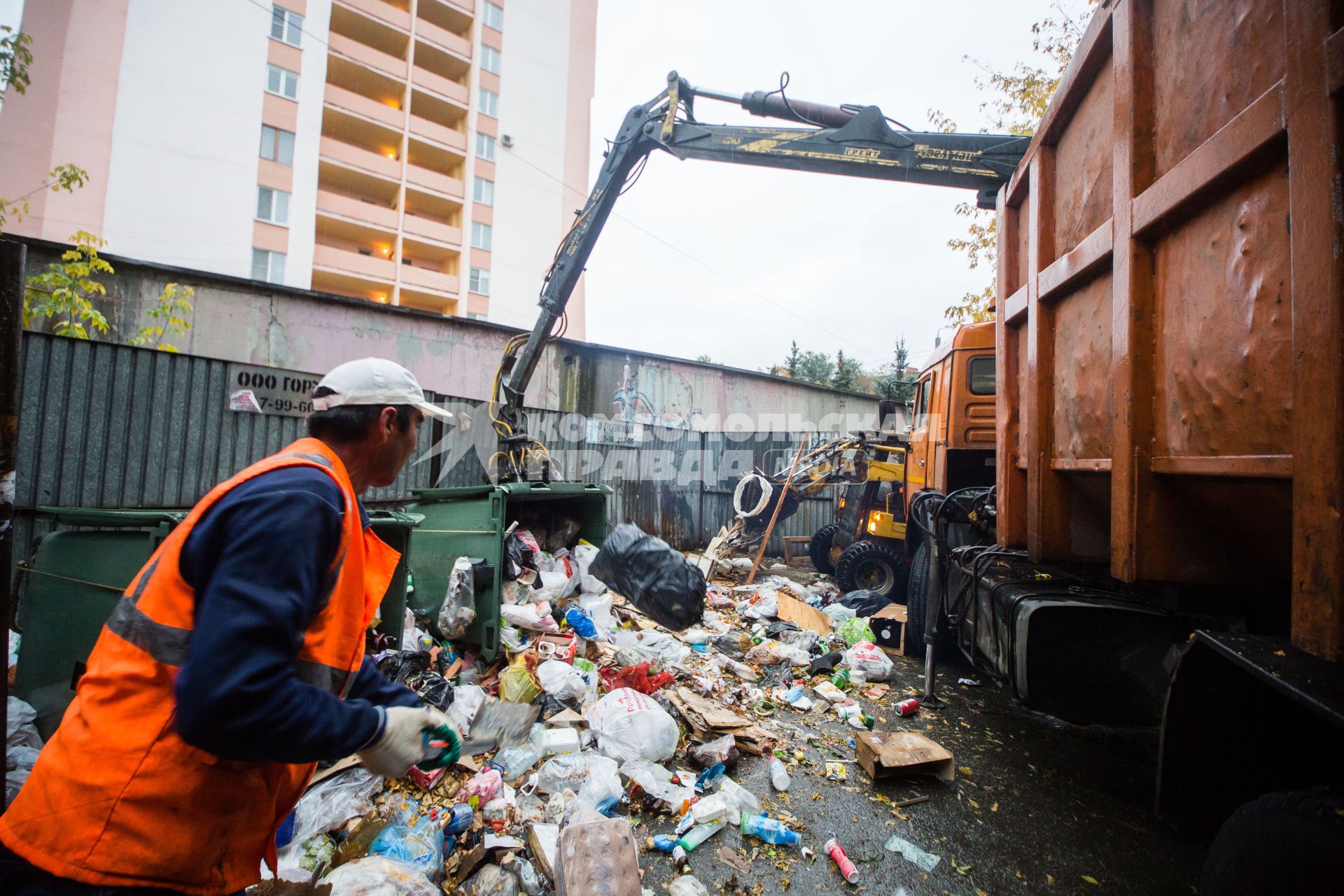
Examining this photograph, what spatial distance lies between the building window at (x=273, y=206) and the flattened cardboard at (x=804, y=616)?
21.6 meters

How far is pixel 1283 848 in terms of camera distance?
3.83 feet

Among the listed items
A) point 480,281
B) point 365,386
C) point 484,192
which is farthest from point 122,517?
point 484,192

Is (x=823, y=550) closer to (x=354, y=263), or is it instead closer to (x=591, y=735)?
(x=591, y=735)

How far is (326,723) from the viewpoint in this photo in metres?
1.01

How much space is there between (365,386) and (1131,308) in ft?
7.55

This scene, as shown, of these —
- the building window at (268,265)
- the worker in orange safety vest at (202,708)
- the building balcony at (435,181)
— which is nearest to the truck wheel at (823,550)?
the worker in orange safety vest at (202,708)

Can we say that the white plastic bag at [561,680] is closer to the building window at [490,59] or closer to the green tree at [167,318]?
the green tree at [167,318]

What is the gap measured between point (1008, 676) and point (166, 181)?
2505 centimetres

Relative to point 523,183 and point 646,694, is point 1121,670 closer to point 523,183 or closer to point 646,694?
point 646,694

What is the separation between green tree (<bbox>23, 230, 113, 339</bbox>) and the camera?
5.27 meters

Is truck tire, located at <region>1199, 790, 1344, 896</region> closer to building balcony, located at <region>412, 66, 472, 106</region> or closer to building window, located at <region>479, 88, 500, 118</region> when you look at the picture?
building balcony, located at <region>412, 66, 472, 106</region>

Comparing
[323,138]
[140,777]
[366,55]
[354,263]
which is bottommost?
[140,777]

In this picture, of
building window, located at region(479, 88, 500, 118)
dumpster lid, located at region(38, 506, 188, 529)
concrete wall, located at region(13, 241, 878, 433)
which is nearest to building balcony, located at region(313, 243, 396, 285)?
building window, located at region(479, 88, 500, 118)

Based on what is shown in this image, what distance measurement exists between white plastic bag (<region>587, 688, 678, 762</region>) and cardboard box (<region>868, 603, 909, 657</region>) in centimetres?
283
